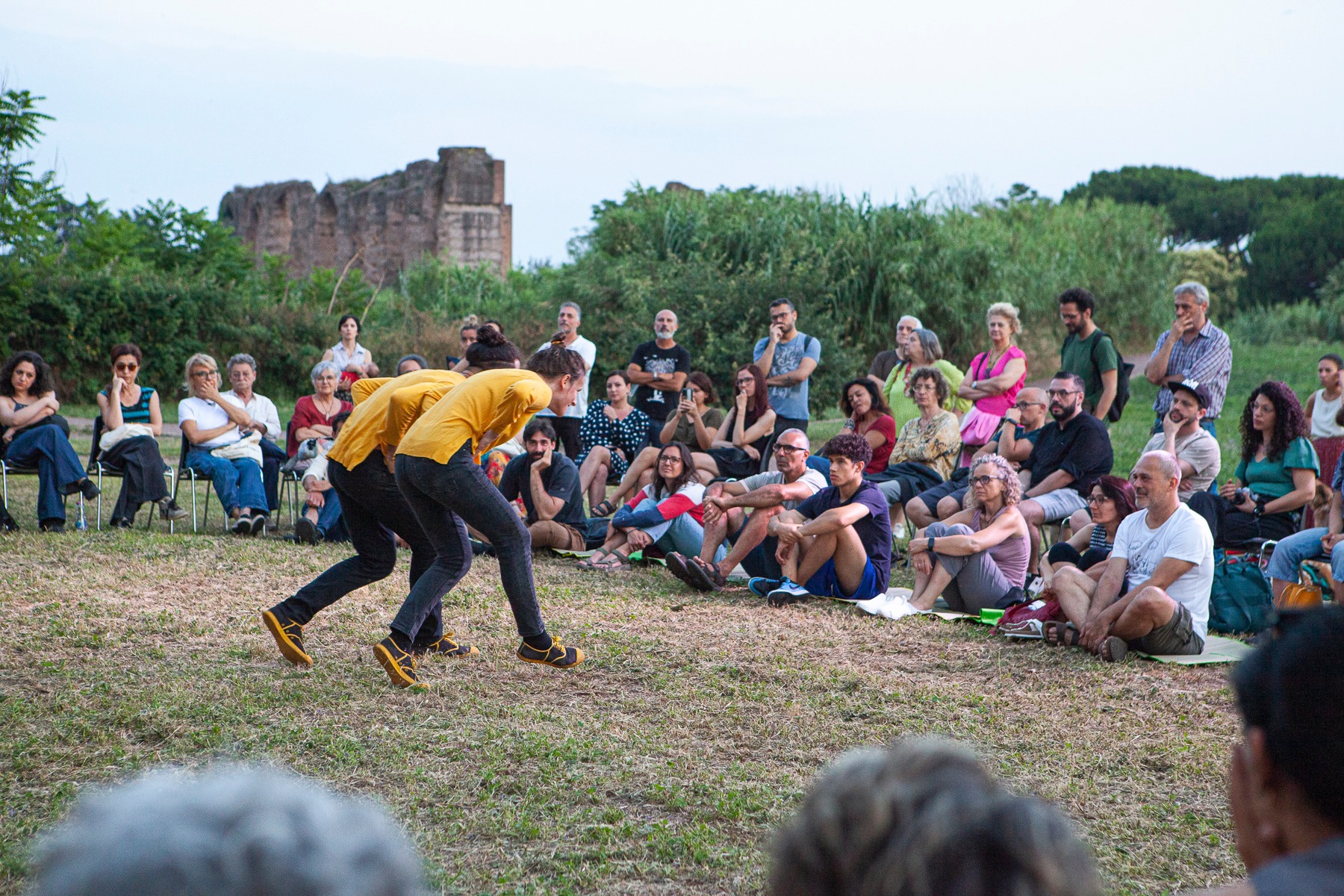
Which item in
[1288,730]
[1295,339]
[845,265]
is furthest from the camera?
[1295,339]

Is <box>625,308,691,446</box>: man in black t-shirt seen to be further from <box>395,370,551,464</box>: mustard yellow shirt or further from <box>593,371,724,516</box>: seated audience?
<box>395,370,551,464</box>: mustard yellow shirt

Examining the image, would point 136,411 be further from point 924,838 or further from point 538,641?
point 924,838

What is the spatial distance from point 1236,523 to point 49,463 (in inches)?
321

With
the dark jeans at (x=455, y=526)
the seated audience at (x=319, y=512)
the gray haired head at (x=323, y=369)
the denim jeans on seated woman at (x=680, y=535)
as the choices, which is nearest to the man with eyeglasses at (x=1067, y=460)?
the denim jeans on seated woman at (x=680, y=535)

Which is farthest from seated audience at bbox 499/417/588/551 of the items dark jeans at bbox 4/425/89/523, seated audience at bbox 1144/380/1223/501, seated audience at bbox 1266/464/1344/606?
seated audience at bbox 1266/464/1344/606

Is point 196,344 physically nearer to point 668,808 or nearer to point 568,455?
point 568,455

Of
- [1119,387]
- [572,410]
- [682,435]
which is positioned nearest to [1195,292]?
[1119,387]

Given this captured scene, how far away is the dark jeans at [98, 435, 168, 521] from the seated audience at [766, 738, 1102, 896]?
9256mm

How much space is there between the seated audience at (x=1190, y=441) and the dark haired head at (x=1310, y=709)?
647 cm

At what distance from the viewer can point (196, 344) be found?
22.5 m

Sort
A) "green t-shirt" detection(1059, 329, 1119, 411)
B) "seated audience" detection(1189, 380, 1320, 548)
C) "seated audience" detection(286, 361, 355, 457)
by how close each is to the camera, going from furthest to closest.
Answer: "seated audience" detection(286, 361, 355, 457) < "green t-shirt" detection(1059, 329, 1119, 411) < "seated audience" detection(1189, 380, 1320, 548)

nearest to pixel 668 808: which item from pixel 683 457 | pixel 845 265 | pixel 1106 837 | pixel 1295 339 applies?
pixel 1106 837

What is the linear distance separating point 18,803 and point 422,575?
1.90 meters

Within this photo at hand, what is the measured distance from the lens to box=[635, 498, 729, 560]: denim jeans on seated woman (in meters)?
8.48
